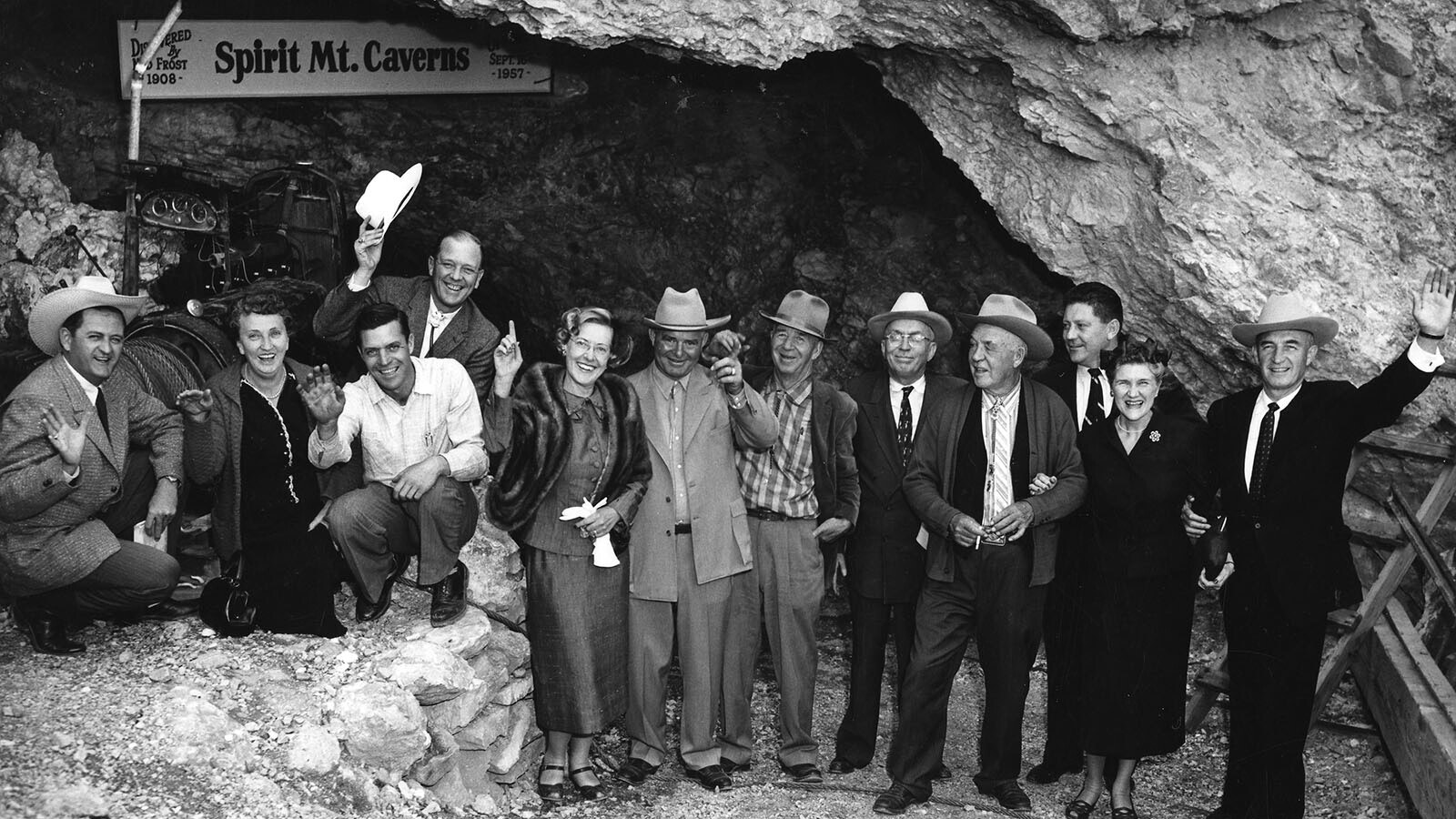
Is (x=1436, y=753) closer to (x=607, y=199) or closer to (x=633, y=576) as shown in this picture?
(x=633, y=576)

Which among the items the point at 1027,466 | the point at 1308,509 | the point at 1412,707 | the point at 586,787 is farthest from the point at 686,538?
the point at 1412,707

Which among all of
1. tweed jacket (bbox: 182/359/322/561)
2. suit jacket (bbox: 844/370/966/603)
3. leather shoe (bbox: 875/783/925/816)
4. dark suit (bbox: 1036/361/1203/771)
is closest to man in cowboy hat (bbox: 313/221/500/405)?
tweed jacket (bbox: 182/359/322/561)

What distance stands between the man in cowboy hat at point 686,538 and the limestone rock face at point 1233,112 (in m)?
1.50

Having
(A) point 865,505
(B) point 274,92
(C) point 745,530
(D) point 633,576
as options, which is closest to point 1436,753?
(A) point 865,505

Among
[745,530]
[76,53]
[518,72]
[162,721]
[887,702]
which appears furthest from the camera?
[518,72]

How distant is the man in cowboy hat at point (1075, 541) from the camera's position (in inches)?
228

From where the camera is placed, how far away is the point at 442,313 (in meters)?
6.10

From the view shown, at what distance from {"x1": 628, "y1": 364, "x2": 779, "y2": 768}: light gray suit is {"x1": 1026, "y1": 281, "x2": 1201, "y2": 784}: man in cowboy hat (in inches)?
54.1

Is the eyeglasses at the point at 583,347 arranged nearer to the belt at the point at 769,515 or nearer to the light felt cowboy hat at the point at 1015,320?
the belt at the point at 769,515

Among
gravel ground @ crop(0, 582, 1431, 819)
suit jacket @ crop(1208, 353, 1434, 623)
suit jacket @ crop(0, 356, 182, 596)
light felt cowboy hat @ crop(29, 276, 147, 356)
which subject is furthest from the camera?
suit jacket @ crop(1208, 353, 1434, 623)

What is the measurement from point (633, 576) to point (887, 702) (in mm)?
2111

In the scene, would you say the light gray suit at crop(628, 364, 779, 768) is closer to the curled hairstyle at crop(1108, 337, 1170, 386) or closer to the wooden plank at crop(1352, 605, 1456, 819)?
the curled hairstyle at crop(1108, 337, 1170, 386)

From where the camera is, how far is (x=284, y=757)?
4.77m

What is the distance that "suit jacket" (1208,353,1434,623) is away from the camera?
5344mm
